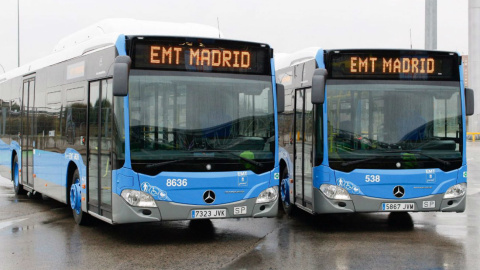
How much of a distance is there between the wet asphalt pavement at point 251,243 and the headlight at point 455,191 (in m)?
0.55

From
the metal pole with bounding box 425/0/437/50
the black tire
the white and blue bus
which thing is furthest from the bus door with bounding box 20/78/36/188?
the metal pole with bounding box 425/0/437/50

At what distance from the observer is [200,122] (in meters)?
10.3

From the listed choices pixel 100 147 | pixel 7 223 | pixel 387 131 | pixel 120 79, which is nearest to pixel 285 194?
pixel 387 131

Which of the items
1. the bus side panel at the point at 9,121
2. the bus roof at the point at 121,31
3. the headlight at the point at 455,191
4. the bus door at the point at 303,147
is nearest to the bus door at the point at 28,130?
the bus side panel at the point at 9,121

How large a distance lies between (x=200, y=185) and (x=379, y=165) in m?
2.81

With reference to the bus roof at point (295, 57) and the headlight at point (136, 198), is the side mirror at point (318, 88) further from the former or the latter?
the headlight at point (136, 198)

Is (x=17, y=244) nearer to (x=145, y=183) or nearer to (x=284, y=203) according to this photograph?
(x=145, y=183)

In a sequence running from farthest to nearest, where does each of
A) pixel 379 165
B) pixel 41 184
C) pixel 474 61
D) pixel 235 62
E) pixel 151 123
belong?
pixel 474 61, pixel 41 184, pixel 379 165, pixel 235 62, pixel 151 123

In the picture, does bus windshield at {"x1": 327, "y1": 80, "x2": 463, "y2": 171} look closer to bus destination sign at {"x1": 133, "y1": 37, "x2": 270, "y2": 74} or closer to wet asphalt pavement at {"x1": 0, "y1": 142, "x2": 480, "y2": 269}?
wet asphalt pavement at {"x1": 0, "y1": 142, "x2": 480, "y2": 269}

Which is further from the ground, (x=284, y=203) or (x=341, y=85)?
(x=341, y=85)

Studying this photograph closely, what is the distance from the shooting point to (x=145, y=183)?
10102 millimetres

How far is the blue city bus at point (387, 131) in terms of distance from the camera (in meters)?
11.4

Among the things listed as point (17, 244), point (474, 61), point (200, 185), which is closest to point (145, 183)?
point (200, 185)

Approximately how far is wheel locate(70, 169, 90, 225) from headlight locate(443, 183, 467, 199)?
5.53 metres
